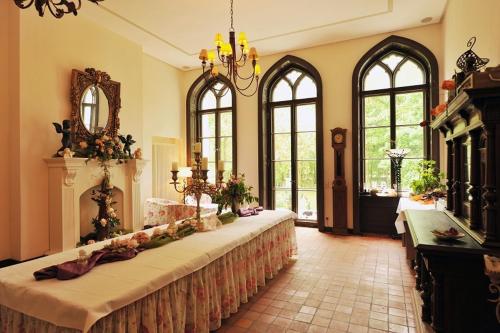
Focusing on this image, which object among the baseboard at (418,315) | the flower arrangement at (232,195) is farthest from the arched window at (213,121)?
the baseboard at (418,315)

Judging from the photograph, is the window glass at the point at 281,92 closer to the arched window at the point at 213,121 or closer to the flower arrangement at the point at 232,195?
the arched window at the point at 213,121

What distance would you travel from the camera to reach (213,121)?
7.38 m

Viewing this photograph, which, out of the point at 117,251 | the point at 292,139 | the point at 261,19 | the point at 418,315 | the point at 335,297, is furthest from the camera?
the point at 292,139

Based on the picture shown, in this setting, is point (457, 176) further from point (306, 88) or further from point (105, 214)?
point (105, 214)

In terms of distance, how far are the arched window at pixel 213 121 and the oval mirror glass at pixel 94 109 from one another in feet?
8.38

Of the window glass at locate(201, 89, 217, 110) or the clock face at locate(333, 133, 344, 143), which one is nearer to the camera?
the clock face at locate(333, 133, 344, 143)

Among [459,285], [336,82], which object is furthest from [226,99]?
[459,285]

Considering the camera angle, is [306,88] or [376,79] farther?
[306,88]

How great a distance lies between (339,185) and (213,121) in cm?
354

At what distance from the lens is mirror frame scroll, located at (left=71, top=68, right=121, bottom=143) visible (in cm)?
462

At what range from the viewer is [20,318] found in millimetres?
1574

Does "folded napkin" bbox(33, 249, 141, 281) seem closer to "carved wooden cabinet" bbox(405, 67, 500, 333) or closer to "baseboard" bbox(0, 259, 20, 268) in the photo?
"carved wooden cabinet" bbox(405, 67, 500, 333)

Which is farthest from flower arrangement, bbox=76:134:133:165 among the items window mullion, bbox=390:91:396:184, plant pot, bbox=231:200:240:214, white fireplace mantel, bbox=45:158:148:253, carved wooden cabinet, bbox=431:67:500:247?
window mullion, bbox=390:91:396:184

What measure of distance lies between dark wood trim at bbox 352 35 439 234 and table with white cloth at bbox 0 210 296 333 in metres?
3.55
